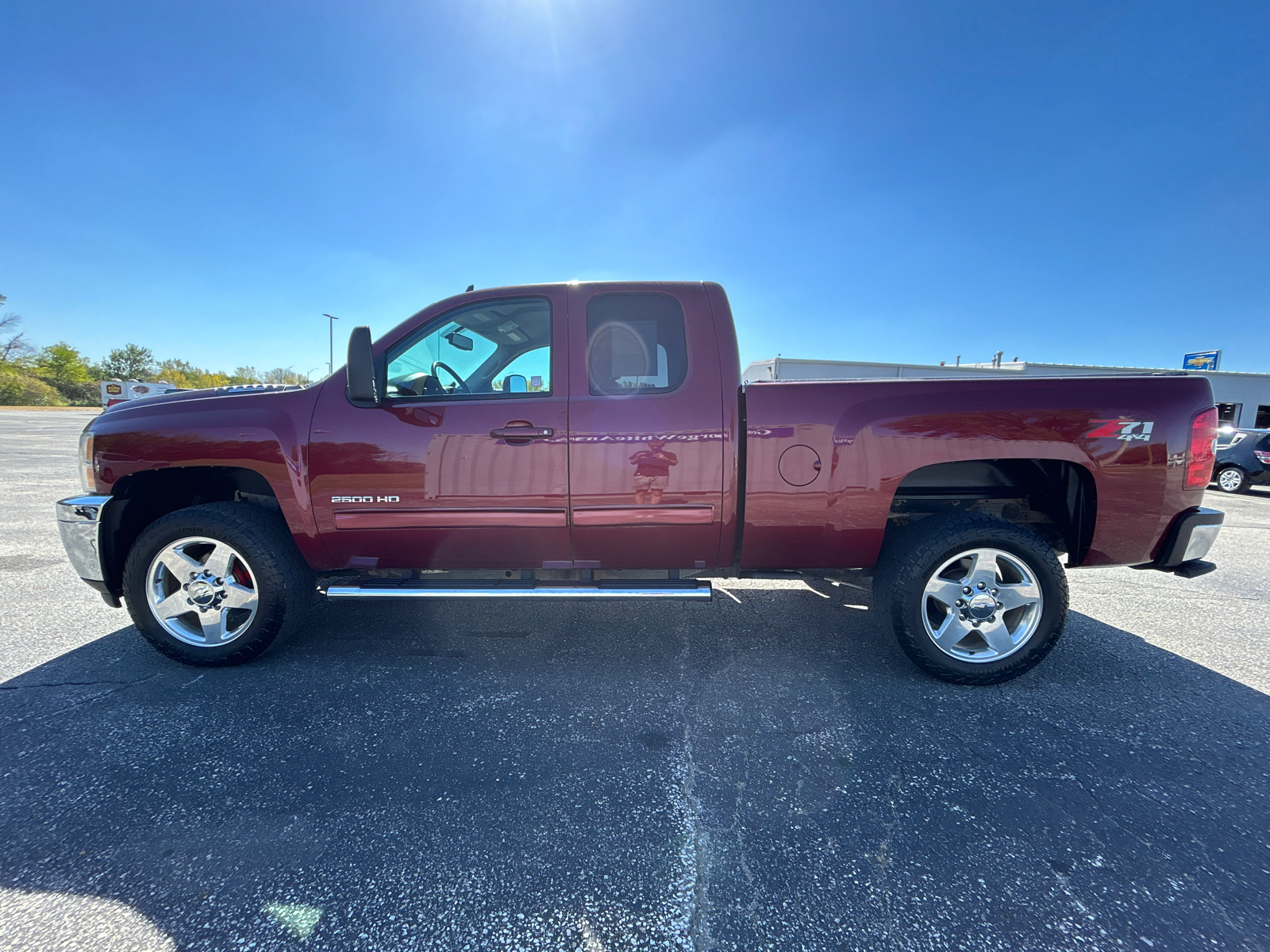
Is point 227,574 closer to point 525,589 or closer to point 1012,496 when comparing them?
point 525,589

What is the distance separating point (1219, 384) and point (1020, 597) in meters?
37.0

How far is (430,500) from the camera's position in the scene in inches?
110

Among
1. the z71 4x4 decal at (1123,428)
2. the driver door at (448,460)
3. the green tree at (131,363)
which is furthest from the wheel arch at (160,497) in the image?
the green tree at (131,363)

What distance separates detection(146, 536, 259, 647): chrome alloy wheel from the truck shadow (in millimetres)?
223

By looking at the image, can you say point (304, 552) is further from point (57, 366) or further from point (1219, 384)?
point (57, 366)

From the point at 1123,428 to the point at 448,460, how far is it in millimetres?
3333

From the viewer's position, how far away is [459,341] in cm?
305

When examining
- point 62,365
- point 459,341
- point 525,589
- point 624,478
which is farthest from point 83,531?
point 62,365

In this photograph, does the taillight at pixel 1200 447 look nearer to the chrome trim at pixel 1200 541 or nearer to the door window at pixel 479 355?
the chrome trim at pixel 1200 541

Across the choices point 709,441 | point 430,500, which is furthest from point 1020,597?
point 430,500

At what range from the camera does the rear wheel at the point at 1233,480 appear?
34.7 ft

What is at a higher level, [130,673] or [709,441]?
[709,441]

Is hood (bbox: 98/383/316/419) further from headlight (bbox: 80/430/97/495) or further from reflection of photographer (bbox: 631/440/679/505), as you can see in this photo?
reflection of photographer (bbox: 631/440/679/505)

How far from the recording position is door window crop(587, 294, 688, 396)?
111 inches
